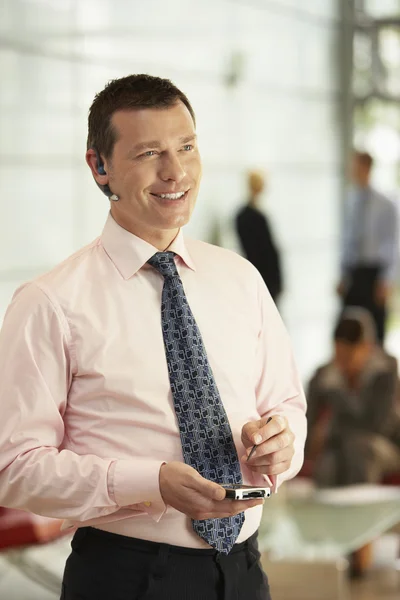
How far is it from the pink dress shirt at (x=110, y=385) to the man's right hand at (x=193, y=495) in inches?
1.1

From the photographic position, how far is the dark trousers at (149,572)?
1736mm

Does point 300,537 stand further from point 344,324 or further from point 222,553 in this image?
point 222,553

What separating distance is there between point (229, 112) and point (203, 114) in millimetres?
467

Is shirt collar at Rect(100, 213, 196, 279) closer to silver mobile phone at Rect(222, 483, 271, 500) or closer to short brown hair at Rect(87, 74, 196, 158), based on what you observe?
short brown hair at Rect(87, 74, 196, 158)

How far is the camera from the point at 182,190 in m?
1.75

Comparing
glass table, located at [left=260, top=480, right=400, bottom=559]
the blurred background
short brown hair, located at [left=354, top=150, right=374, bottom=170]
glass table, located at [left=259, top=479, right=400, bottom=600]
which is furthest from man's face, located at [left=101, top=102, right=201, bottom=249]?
short brown hair, located at [left=354, top=150, right=374, bottom=170]

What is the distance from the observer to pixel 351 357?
5.71m

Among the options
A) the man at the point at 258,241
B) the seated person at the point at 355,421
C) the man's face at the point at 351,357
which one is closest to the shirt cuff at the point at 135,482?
the seated person at the point at 355,421

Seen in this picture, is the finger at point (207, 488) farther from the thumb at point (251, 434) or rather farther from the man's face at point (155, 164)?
the man's face at point (155, 164)

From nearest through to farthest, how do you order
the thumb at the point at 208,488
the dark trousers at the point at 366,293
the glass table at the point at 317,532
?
the thumb at the point at 208,488
the glass table at the point at 317,532
the dark trousers at the point at 366,293

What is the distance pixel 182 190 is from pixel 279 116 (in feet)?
28.8

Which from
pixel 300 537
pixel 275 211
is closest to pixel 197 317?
pixel 300 537

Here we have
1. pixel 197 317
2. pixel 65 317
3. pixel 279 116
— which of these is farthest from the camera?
pixel 279 116

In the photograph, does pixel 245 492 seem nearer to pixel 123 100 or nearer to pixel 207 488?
pixel 207 488
